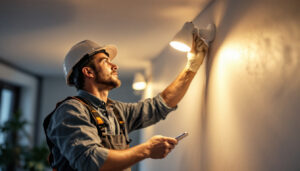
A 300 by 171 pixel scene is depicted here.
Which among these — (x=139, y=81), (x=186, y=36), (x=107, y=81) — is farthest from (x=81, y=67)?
(x=139, y=81)

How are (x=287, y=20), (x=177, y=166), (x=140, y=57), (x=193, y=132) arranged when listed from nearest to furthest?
(x=287, y=20) < (x=193, y=132) < (x=177, y=166) < (x=140, y=57)

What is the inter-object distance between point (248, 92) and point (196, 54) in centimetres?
60

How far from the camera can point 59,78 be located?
596cm

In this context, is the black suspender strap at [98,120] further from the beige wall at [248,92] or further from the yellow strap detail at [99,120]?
the beige wall at [248,92]

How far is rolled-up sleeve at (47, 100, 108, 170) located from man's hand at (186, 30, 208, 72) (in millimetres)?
739

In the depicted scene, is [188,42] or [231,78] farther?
[188,42]

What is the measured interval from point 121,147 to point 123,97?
431 centimetres

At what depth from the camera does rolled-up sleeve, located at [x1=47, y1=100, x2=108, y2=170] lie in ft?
4.42

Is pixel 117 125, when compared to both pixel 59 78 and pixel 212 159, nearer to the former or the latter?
pixel 212 159

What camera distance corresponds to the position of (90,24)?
250cm

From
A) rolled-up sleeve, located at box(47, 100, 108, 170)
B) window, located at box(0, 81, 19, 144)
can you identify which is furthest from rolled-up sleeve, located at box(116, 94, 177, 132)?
window, located at box(0, 81, 19, 144)

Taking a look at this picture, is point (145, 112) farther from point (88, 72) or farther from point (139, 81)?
point (139, 81)

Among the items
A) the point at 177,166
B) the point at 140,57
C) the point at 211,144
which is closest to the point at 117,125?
the point at 211,144

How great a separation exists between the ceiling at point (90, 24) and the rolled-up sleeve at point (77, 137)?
0.88 m
